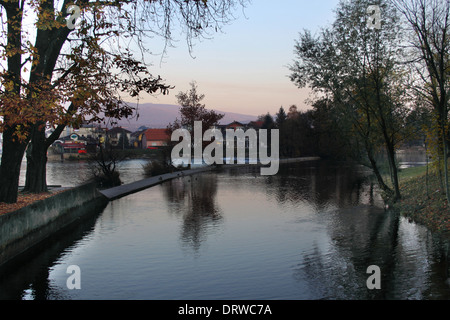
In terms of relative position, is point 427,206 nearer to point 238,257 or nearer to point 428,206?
point 428,206

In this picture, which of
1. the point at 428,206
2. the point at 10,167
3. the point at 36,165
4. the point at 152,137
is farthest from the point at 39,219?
the point at 152,137

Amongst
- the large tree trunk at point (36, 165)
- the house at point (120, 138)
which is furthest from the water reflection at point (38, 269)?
the house at point (120, 138)

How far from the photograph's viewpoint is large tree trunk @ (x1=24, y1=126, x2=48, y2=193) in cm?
1920

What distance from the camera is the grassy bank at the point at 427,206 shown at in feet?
49.3

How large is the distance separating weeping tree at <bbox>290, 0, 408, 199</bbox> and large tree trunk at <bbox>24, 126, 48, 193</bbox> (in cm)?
1297

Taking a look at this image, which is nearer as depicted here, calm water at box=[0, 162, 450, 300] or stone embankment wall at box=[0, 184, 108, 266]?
calm water at box=[0, 162, 450, 300]

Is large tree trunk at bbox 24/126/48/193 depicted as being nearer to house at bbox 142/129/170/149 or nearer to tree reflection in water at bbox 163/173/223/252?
tree reflection in water at bbox 163/173/223/252

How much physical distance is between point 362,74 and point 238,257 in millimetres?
13745

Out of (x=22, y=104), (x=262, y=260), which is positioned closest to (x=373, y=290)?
(x=262, y=260)

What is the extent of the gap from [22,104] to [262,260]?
23.2 feet

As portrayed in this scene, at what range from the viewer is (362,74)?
70.4ft

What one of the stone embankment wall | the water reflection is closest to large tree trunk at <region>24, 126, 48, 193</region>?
the stone embankment wall

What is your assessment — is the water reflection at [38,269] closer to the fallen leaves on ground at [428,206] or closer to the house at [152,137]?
the fallen leaves on ground at [428,206]

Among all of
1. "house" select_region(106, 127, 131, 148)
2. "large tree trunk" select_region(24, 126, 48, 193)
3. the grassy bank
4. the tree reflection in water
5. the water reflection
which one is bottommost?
the water reflection
